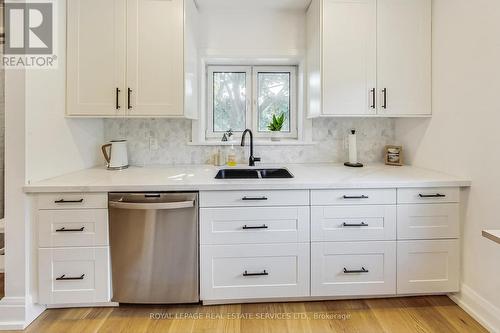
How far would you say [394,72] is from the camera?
7.44ft

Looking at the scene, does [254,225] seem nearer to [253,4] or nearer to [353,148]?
[353,148]

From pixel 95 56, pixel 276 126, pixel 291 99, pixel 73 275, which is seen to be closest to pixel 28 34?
pixel 95 56

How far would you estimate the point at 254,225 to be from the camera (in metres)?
1.90

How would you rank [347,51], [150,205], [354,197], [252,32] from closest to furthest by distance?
[150,205] < [354,197] < [347,51] < [252,32]

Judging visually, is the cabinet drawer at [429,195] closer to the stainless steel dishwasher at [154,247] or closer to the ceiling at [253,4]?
the stainless steel dishwasher at [154,247]

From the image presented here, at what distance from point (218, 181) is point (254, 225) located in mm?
362

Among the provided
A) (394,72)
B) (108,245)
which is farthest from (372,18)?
(108,245)

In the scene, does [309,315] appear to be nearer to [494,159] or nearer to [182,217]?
[182,217]

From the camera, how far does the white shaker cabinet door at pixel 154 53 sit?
214 cm

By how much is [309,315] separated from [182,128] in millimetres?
1770

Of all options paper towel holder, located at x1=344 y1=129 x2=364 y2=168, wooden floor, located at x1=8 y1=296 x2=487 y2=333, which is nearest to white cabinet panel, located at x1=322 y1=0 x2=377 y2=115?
paper towel holder, located at x1=344 y1=129 x2=364 y2=168

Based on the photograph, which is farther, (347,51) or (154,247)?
(347,51)

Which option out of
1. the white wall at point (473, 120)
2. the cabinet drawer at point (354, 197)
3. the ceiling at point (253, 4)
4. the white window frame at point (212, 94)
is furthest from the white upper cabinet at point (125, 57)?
the white wall at point (473, 120)

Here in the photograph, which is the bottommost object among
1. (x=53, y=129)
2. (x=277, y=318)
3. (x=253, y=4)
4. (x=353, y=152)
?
(x=277, y=318)
